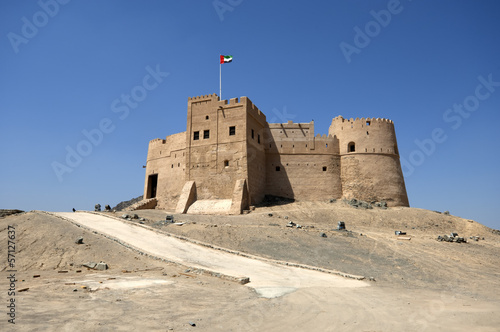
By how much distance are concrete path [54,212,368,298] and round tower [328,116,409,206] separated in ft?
64.5

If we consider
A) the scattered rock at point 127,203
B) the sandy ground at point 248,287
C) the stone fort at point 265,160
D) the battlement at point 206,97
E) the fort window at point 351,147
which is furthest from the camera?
the scattered rock at point 127,203

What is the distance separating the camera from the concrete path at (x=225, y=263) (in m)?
9.02

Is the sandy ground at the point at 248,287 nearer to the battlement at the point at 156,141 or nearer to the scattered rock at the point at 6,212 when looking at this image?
the scattered rock at the point at 6,212

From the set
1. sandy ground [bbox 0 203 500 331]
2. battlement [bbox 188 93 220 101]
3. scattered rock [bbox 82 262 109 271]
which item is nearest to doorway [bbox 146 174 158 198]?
battlement [bbox 188 93 220 101]

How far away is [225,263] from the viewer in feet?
38.1

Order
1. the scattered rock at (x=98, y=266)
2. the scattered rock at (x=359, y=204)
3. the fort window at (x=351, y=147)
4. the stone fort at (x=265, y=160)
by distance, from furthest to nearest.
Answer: the fort window at (x=351, y=147)
the scattered rock at (x=359, y=204)
the stone fort at (x=265, y=160)
the scattered rock at (x=98, y=266)

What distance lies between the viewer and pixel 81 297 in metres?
6.67

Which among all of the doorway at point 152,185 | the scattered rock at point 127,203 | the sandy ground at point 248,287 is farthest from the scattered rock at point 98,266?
the scattered rock at point 127,203

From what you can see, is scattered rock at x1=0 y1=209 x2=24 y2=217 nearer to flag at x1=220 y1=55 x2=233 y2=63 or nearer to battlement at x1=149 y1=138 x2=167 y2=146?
battlement at x1=149 y1=138 x2=167 y2=146

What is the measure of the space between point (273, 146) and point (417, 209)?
13.8m

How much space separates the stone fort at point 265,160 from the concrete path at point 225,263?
1019 centimetres

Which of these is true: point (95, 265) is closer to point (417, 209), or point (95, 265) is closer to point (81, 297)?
point (81, 297)

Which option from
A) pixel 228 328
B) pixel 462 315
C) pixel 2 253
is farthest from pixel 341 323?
pixel 2 253

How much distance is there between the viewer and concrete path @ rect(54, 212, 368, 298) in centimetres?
902
